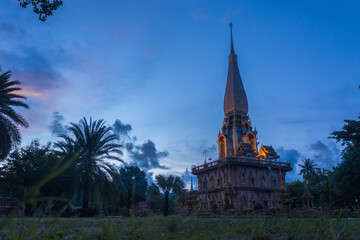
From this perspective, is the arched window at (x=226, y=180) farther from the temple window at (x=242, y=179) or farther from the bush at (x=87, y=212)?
the bush at (x=87, y=212)

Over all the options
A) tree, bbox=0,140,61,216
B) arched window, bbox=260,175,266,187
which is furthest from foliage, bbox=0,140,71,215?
arched window, bbox=260,175,266,187

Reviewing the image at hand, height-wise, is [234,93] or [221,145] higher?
[234,93]

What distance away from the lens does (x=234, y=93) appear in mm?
58844

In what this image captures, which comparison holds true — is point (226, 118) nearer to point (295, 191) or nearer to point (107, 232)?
point (295, 191)

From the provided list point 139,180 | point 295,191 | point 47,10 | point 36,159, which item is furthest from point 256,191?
point 47,10

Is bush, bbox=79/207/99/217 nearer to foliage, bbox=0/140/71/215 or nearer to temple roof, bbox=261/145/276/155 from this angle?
foliage, bbox=0/140/71/215

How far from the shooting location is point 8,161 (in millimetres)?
28203

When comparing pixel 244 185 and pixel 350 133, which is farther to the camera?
pixel 244 185

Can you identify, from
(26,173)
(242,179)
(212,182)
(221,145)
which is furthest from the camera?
(221,145)

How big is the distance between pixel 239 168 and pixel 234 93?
20407 mm

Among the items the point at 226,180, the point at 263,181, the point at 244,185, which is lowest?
the point at 244,185

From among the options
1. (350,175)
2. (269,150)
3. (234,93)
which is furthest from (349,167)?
(234,93)

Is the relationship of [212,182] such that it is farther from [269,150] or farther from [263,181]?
[269,150]

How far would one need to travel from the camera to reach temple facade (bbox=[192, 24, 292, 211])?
139 ft
